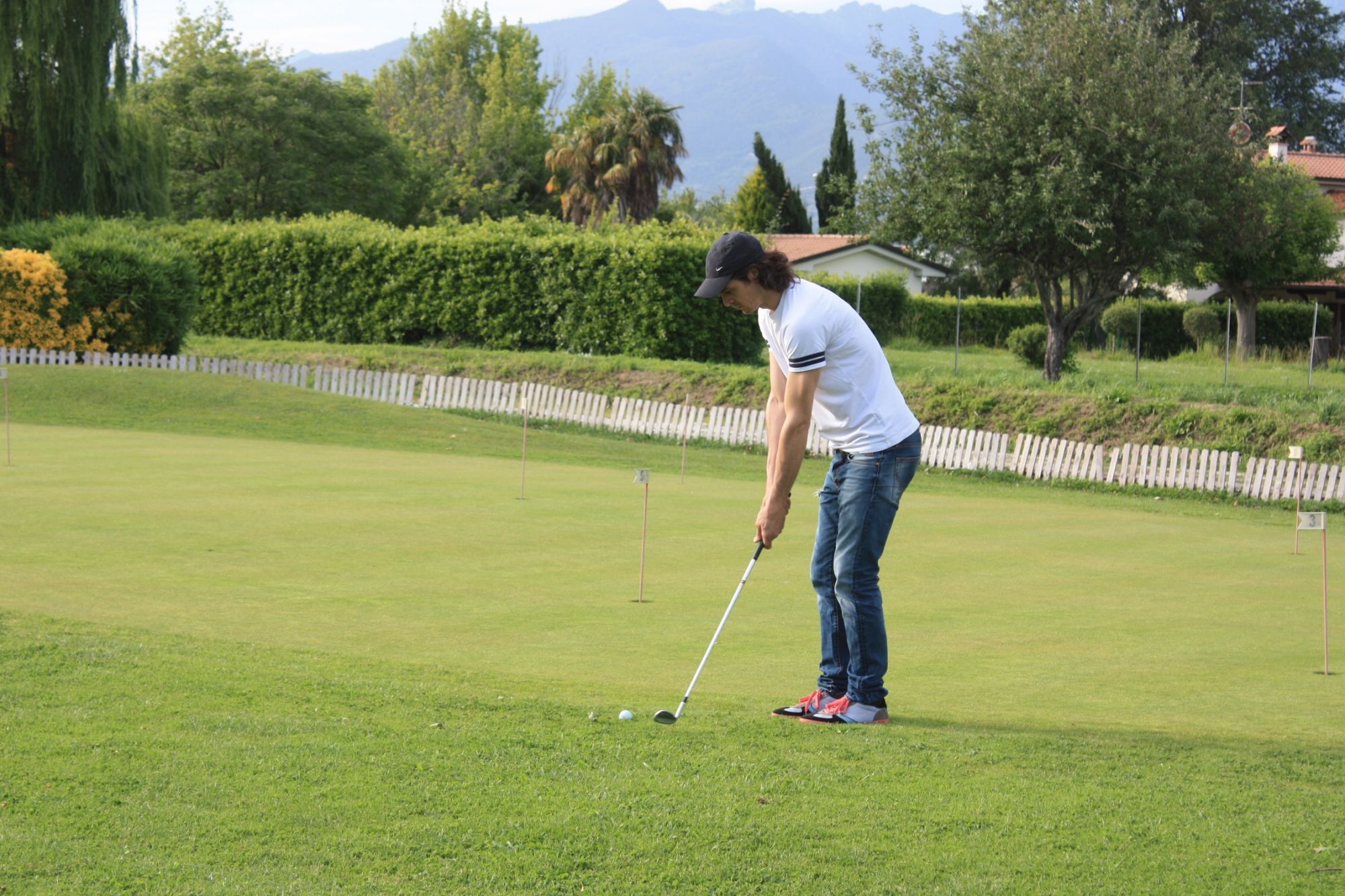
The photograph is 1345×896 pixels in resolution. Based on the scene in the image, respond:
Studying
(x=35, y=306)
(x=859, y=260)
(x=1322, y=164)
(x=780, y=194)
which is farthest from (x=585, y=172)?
(x=35, y=306)

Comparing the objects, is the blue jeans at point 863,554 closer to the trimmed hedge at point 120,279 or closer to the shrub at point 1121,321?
the trimmed hedge at point 120,279

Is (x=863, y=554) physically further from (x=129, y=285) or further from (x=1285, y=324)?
(x=1285, y=324)

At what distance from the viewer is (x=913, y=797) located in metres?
4.69

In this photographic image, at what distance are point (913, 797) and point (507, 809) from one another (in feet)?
4.50

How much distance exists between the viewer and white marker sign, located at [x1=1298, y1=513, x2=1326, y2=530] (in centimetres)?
703

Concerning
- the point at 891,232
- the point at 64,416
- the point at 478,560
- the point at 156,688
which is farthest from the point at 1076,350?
the point at 156,688

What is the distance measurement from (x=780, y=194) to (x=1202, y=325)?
3020 cm

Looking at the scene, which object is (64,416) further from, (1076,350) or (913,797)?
(1076,350)

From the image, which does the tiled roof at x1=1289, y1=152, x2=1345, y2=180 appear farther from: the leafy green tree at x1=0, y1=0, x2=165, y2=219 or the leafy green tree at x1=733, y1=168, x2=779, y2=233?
the leafy green tree at x1=0, y1=0, x2=165, y2=219

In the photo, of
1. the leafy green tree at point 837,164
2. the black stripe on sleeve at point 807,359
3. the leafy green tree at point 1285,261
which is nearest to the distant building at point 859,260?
the leafy green tree at point 837,164

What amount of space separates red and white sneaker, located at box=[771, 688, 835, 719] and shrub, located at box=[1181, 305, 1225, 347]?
50.9m

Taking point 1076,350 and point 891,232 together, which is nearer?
point 891,232

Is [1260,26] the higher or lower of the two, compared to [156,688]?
higher

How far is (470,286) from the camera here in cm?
3562
